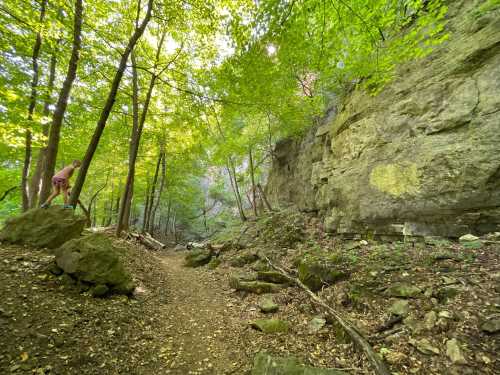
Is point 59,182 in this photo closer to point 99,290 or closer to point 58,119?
point 58,119

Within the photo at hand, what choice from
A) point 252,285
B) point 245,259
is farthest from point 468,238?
point 245,259

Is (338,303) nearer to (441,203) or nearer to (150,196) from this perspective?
(441,203)

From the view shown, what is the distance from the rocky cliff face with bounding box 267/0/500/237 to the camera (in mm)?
5031

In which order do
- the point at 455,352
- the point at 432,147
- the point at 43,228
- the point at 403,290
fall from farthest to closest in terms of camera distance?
the point at 432,147 → the point at 43,228 → the point at 403,290 → the point at 455,352

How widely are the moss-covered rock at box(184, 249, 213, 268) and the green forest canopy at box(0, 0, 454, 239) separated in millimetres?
6089

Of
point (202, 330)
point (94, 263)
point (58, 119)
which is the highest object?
point (58, 119)

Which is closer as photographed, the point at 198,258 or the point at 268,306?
the point at 268,306

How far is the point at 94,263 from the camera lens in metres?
4.32

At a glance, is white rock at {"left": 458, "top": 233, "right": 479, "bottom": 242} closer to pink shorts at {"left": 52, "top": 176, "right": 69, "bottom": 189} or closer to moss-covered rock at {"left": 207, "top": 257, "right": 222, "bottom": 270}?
moss-covered rock at {"left": 207, "top": 257, "right": 222, "bottom": 270}

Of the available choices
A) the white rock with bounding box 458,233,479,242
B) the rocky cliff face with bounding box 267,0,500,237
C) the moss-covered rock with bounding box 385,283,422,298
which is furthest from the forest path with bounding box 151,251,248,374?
the white rock with bounding box 458,233,479,242

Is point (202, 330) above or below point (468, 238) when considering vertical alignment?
below

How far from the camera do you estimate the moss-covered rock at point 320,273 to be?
5.27 m

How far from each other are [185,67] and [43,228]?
761 cm

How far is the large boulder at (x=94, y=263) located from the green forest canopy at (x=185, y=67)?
2986 mm
